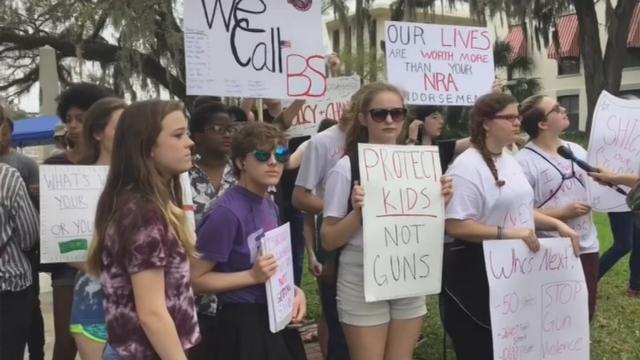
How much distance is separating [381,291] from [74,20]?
14.7 m

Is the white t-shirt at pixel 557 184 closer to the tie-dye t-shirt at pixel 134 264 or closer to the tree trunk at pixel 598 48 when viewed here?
the tie-dye t-shirt at pixel 134 264

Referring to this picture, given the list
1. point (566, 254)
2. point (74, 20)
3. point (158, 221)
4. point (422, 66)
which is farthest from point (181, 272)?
point (74, 20)

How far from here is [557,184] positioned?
3.52 m

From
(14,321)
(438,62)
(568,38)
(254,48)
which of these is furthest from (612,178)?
(568,38)

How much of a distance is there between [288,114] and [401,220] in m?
1.76

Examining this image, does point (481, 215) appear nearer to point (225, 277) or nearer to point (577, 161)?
point (577, 161)

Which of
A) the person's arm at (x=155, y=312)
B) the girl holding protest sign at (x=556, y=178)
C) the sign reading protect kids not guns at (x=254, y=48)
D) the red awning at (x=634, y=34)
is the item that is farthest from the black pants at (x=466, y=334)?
the red awning at (x=634, y=34)

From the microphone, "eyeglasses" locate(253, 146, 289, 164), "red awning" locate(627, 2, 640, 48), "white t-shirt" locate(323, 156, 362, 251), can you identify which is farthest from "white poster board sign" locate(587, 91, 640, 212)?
"red awning" locate(627, 2, 640, 48)

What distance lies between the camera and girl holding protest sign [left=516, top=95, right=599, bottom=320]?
3527 millimetres

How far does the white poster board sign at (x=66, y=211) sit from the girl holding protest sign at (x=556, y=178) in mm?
2285

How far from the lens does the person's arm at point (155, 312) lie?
1.87 meters

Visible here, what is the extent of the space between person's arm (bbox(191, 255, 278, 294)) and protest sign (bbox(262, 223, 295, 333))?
0.05 metres

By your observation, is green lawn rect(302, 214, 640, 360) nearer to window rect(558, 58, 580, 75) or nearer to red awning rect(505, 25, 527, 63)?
red awning rect(505, 25, 527, 63)

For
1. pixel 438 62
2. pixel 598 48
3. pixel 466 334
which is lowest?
pixel 466 334
